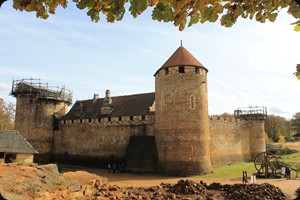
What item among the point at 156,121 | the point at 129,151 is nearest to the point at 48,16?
the point at 156,121

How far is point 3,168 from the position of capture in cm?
1296

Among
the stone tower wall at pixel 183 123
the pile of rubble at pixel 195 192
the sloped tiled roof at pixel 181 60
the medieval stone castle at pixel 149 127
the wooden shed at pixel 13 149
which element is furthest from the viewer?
the sloped tiled roof at pixel 181 60

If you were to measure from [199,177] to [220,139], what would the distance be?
9.62 m

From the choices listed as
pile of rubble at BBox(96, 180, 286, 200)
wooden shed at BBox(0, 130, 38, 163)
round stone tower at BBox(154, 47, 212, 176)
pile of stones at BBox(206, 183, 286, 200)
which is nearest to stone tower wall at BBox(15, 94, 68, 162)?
wooden shed at BBox(0, 130, 38, 163)

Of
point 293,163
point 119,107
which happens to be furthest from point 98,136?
point 293,163

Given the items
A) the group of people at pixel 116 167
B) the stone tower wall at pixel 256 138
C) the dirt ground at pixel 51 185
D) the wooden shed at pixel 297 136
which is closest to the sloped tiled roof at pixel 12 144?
the group of people at pixel 116 167

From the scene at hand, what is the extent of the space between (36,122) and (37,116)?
2.48ft

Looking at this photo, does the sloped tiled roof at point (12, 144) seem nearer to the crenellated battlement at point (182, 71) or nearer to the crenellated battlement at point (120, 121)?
the crenellated battlement at point (120, 121)

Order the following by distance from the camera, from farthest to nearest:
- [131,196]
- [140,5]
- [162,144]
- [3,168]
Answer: [162,144], [131,196], [3,168], [140,5]

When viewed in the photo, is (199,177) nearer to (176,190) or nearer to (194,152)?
(194,152)

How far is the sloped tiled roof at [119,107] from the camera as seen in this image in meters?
30.3

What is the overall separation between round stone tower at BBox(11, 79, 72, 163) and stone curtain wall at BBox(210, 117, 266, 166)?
66.4ft

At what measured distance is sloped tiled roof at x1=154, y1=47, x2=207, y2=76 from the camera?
2472cm

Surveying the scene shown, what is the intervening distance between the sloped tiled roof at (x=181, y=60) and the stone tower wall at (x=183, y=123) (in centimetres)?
38
